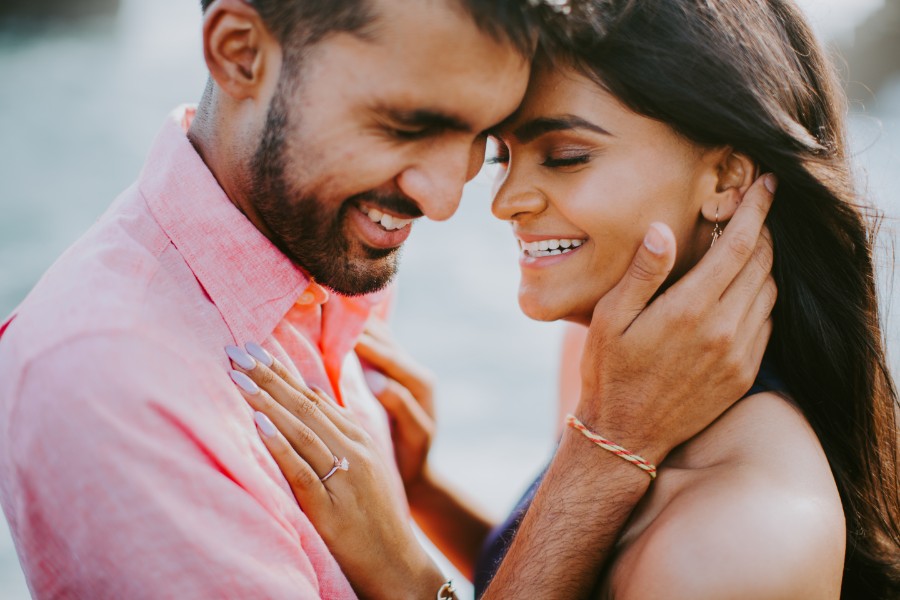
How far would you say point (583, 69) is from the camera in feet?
6.53

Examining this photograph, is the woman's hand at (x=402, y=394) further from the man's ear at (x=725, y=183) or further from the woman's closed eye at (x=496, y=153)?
the man's ear at (x=725, y=183)

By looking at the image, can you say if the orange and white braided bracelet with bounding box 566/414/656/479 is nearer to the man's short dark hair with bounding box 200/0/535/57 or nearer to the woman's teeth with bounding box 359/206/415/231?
the woman's teeth with bounding box 359/206/415/231

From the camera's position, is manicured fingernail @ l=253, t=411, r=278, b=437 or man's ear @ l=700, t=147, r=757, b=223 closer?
manicured fingernail @ l=253, t=411, r=278, b=437

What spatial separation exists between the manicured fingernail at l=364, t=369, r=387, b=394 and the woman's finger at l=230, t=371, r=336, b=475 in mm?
814

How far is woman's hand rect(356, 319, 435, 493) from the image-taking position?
Result: 8.52 feet

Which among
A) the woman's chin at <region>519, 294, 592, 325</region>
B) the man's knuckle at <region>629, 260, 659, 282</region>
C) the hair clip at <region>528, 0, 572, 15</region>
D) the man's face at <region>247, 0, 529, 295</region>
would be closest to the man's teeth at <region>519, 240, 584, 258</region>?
the woman's chin at <region>519, 294, 592, 325</region>

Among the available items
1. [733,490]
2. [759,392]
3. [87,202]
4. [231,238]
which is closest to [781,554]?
[733,490]

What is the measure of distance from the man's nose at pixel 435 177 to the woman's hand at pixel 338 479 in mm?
485

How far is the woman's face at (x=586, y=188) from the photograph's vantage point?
200 centimetres

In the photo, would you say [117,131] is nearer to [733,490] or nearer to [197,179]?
[197,179]

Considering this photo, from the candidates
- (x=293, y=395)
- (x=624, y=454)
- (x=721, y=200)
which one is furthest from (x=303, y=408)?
(x=721, y=200)

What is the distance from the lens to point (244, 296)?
180 centimetres

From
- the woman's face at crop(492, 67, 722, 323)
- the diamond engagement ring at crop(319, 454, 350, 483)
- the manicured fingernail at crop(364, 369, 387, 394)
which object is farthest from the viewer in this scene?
the manicured fingernail at crop(364, 369, 387, 394)

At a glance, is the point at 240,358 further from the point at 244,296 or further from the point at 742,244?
the point at 742,244
